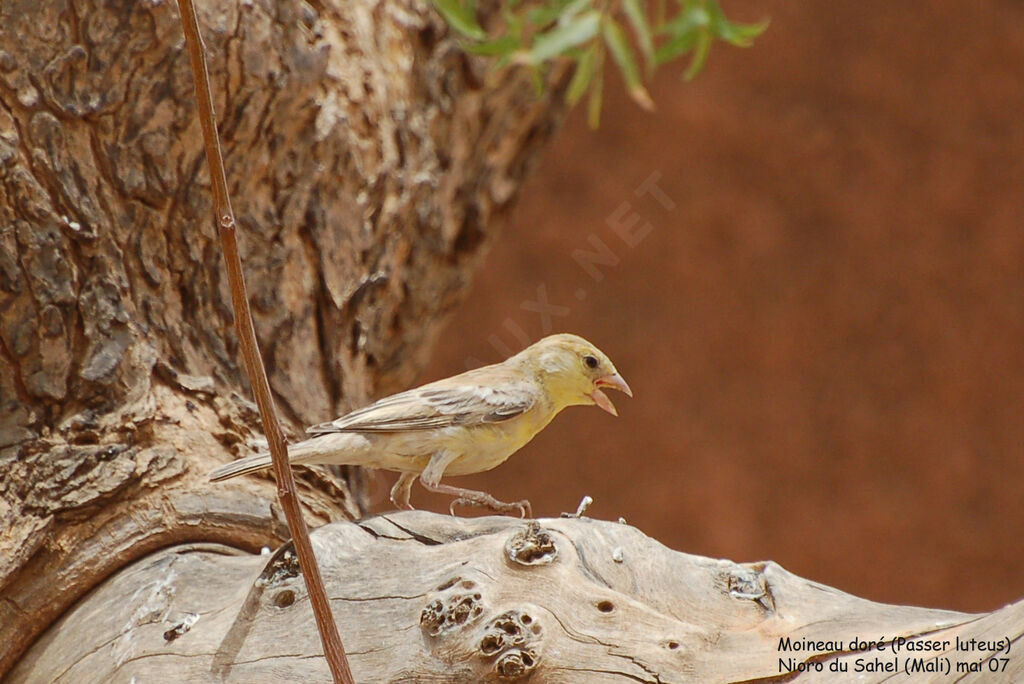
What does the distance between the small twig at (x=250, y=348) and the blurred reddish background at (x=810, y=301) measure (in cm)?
654

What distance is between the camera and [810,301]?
28.0ft

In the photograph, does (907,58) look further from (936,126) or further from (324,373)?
(324,373)

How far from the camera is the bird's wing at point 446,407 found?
265 centimetres

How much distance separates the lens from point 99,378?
265 cm

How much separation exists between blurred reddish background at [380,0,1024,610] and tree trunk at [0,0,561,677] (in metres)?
4.81

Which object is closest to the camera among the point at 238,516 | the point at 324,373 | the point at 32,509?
the point at 32,509

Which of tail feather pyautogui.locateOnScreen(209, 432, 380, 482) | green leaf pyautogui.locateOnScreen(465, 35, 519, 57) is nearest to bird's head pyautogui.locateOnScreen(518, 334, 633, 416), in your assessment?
tail feather pyautogui.locateOnScreen(209, 432, 380, 482)

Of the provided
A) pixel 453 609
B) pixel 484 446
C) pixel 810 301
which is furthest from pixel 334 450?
pixel 810 301

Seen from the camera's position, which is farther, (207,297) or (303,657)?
(207,297)

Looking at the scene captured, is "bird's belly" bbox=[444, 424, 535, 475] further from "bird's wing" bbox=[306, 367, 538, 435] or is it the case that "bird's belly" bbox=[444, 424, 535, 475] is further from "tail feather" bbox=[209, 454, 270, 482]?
"tail feather" bbox=[209, 454, 270, 482]

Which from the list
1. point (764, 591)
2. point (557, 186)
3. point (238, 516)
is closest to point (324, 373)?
point (238, 516)

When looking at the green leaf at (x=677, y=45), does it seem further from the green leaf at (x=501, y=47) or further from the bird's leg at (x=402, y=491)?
the bird's leg at (x=402, y=491)

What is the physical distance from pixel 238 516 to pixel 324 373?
0.69 m

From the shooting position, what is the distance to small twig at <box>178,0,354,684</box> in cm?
161
